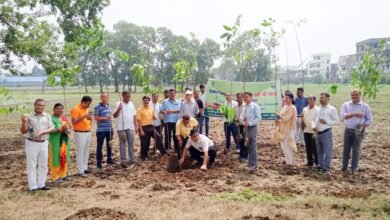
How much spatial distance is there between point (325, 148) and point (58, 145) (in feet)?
18.5

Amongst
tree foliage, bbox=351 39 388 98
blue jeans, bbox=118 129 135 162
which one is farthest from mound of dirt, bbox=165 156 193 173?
tree foliage, bbox=351 39 388 98

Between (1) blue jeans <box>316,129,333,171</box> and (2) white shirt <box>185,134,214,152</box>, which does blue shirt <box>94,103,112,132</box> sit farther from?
(1) blue jeans <box>316,129,333,171</box>

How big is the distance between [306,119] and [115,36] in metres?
49.3

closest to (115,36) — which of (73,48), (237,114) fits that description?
(73,48)

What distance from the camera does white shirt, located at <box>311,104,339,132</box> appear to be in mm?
7766

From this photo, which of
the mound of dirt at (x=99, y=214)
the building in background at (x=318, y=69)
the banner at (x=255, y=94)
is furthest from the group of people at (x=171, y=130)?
the building in background at (x=318, y=69)

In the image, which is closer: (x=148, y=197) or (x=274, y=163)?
(x=148, y=197)

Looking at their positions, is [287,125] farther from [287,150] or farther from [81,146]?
[81,146]

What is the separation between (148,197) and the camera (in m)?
6.38

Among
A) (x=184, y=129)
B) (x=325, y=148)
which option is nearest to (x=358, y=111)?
(x=325, y=148)

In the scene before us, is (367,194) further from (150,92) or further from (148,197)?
(150,92)

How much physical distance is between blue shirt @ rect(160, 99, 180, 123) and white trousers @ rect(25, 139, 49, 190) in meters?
3.61

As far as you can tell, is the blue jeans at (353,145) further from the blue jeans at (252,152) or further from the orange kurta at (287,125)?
the blue jeans at (252,152)

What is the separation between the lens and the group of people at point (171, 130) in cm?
684
